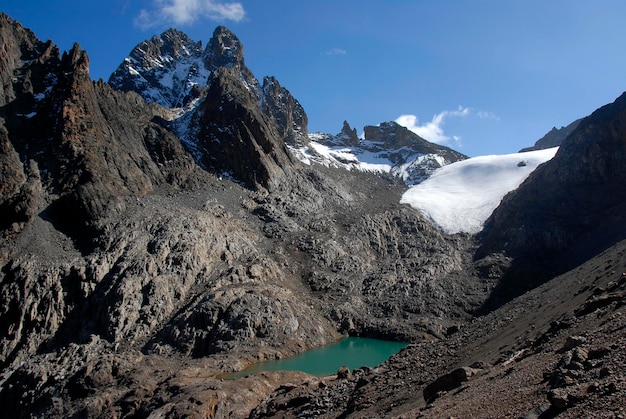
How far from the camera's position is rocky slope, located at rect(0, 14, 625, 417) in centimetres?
2283

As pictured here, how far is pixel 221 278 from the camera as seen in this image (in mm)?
59656

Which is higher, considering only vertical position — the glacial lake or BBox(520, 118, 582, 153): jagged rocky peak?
BBox(520, 118, 582, 153): jagged rocky peak

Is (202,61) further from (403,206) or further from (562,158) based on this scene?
(562,158)

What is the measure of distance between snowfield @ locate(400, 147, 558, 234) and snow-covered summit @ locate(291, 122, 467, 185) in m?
7.45

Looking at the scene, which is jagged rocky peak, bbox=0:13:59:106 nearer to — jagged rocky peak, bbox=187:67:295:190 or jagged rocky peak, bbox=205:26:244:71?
Answer: jagged rocky peak, bbox=187:67:295:190

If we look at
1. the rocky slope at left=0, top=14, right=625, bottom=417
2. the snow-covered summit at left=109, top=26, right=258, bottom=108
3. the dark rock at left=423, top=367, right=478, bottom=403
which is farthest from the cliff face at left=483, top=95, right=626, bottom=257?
the snow-covered summit at left=109, top=26, right=258, bottom=108

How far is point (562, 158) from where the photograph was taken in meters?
82.8

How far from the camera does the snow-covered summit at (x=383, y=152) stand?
438 ft

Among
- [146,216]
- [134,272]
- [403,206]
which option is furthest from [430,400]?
[403,206]

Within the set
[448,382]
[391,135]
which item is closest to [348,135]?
[391,135]

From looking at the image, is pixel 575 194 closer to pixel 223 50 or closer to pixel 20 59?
pixel 20 59

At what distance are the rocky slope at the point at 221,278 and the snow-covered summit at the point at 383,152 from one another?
2761 cm

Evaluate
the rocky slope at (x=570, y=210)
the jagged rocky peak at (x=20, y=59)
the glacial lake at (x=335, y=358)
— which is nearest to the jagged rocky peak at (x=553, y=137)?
the rocky slope at (x=570, y=210)

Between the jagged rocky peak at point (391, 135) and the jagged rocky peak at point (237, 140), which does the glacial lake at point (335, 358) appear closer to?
the jagged rocky peak at point (237, 140)
